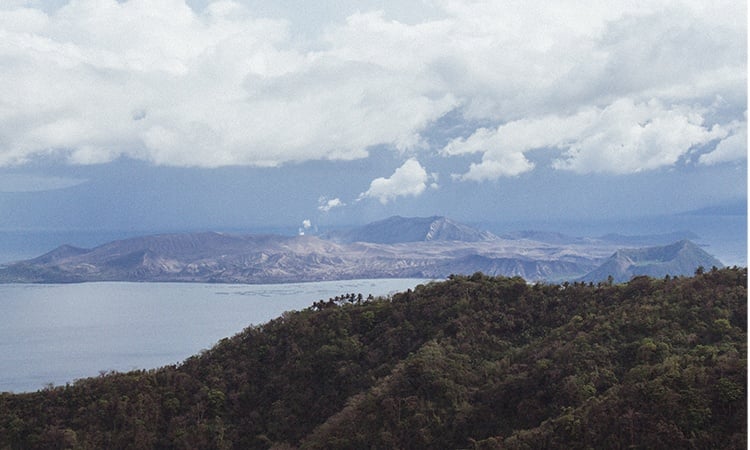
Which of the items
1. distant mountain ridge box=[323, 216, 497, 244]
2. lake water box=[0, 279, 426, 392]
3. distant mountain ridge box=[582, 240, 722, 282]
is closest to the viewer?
lake water box=[0, 279, 426, 392]

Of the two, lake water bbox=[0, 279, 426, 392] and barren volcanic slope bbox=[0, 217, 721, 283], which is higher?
barren volcanic slope bbox=[0, 217, 721, 283]

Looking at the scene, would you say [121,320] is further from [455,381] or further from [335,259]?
[455,381]

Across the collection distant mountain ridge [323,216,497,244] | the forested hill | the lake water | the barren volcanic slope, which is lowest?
the lake water

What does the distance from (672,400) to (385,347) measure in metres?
6.51

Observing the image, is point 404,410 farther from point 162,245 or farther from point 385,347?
point 162,245

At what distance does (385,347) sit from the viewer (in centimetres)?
1455

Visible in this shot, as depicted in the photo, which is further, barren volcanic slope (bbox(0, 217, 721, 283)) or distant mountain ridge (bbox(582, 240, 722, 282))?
barren volcanic slope (bbox(0, 217, 721, 283))

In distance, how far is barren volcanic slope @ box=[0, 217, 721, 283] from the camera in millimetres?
100000

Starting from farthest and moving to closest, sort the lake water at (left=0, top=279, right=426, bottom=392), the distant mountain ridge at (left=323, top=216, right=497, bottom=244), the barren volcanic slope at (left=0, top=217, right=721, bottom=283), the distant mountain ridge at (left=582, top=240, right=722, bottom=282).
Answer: the distant mountain ridge at (left=323, top=216, right=497, bottom=244)
the barren volcanic slope at (left=0, top=217, right=721, bottom=283)
the distant mountain ridge at (left=582, top=240, right=722, bottom=282)
the lake water at (left=0, top=279, right=426, bottom=392)

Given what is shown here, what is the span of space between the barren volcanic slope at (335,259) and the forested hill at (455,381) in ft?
254

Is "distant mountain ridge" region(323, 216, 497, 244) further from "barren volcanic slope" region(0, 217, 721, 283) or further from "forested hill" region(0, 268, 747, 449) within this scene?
"forested hill" region(0, 268, 747, 449)

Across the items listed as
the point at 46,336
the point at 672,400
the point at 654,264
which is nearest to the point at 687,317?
the point at 672,400

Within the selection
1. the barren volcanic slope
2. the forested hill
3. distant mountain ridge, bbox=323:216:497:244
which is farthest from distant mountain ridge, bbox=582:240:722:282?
the forested hill

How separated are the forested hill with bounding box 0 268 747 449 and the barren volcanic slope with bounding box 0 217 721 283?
3054 inches
